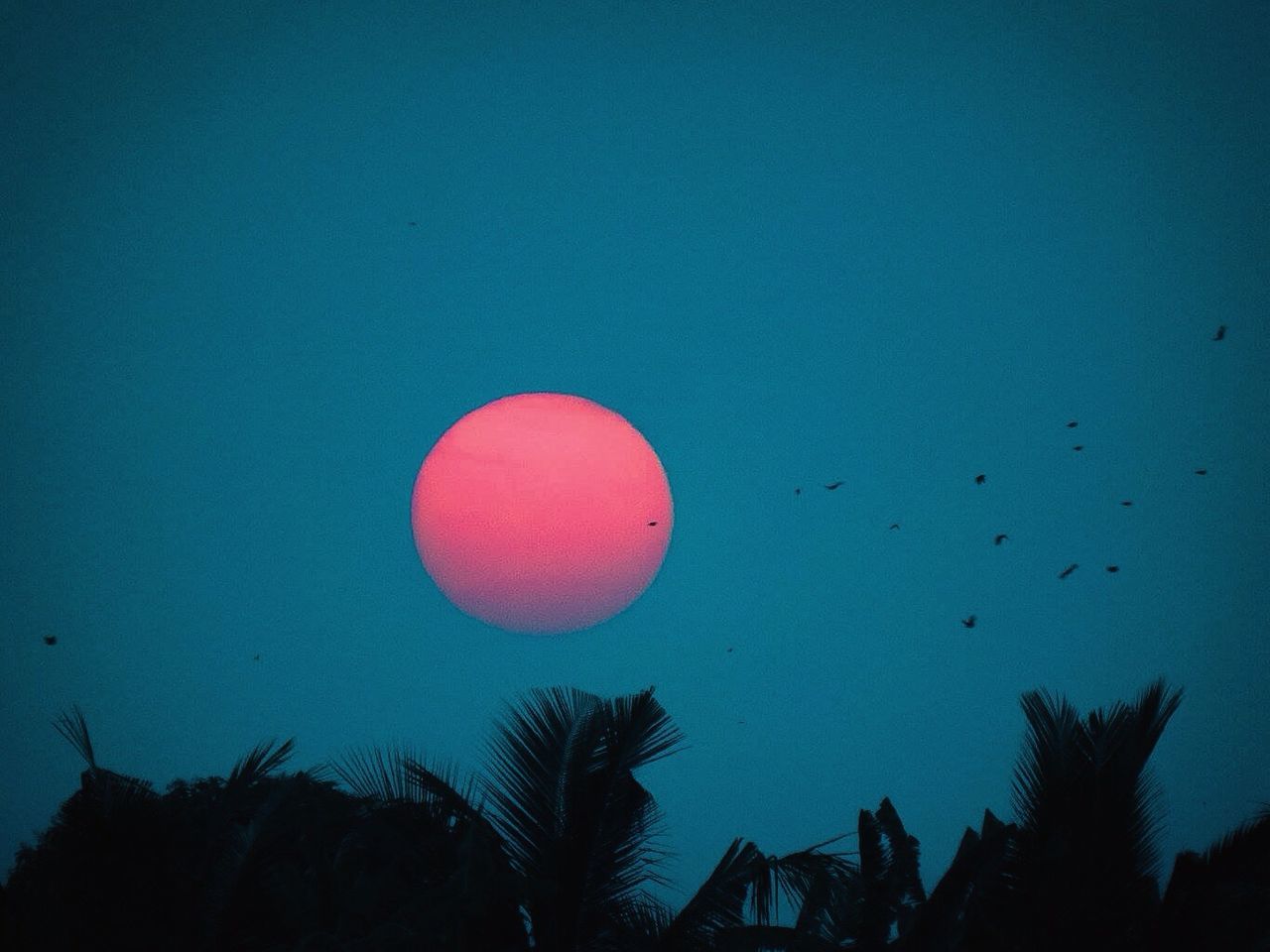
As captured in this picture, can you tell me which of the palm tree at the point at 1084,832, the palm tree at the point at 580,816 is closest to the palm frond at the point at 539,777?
the palm tree at the point at 580,816

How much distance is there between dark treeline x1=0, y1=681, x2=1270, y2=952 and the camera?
6.10 meters

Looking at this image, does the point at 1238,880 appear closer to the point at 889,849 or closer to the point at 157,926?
the point at 889,849

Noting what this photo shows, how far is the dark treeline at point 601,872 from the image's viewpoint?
6.10m

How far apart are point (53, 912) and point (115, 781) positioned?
0.88 m

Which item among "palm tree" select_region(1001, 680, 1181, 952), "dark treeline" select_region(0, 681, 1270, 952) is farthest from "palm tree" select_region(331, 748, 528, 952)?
"palm tree" select_region(1001, 680, 1181, 952)

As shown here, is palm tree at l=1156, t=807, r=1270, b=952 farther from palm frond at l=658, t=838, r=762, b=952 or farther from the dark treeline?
palm frond at l=658, t=838, r=762, b=952

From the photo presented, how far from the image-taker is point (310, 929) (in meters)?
6.96

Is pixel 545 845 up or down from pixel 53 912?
up

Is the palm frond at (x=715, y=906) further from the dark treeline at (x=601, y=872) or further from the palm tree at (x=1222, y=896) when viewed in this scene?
the palm tree at (x=1222, y=896)

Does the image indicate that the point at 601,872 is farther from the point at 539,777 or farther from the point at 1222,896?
the point at 1222,896

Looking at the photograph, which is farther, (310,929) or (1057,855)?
(310,929)

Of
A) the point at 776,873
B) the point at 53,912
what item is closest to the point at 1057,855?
the point at 776,873

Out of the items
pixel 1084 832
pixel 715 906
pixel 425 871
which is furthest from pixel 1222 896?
pixel 425 871

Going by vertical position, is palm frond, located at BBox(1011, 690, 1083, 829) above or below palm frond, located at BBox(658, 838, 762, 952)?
above
